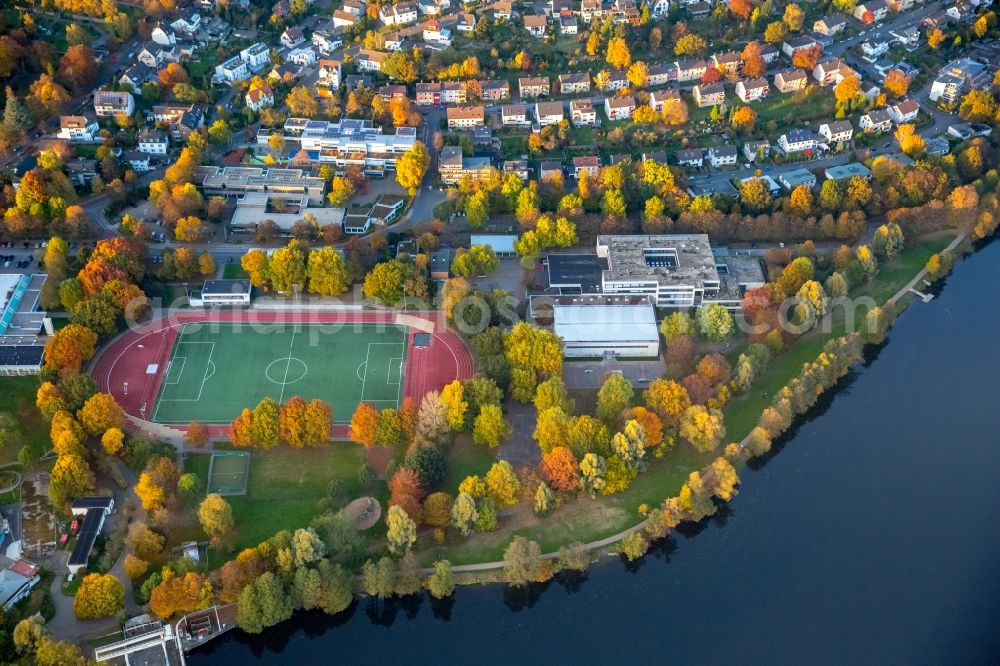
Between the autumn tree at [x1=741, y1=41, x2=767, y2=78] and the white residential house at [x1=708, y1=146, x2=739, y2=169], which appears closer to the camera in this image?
the white residential house at [x1=708, y1=146, x2=739, y2=169]

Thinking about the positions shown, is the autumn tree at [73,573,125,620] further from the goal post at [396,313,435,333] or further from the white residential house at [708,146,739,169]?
the white residential house at [708,146,739,169]

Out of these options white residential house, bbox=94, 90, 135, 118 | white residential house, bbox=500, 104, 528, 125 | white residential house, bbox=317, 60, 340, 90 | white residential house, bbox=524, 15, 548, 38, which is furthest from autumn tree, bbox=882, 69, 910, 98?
white residential house, bbox=94, 90, 135, 118

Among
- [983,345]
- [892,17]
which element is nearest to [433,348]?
[983,345]

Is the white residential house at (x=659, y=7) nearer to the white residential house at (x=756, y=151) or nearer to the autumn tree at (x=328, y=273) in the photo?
the white residential house at (x=756, y=151)

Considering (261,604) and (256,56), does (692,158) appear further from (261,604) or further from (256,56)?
(261,604)

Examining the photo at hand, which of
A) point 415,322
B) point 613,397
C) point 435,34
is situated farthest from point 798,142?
point 415,322

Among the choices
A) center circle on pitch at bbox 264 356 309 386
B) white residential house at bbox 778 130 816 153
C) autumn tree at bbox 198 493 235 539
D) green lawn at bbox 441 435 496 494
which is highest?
white residential house at bbox 778 130 816 153

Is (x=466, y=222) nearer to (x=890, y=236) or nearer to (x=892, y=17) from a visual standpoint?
(x=890, y=236)
